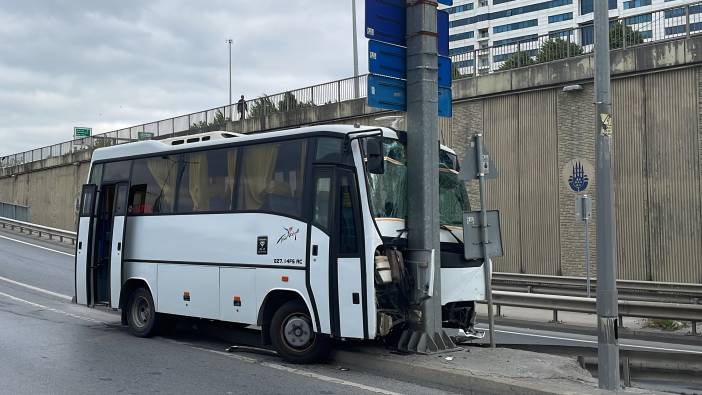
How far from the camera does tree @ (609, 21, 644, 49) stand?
20.0m

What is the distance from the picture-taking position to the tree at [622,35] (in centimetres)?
1997

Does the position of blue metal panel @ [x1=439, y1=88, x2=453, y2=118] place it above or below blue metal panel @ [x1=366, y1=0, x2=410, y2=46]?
below

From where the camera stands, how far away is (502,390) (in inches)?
290

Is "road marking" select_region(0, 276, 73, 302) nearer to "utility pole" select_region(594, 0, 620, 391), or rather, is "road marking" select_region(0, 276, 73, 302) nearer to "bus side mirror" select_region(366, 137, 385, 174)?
"bus side mirror" select_region(366, 137, 385, 174)

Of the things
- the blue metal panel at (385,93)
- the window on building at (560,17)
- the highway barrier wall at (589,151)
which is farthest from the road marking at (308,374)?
the window on building at (560,17)

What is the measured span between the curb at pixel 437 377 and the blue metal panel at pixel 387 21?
14.1 ft

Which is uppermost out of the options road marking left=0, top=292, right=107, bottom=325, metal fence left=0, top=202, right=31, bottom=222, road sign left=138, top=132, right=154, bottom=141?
road sign left=138, top=132, right=154, bottom=141

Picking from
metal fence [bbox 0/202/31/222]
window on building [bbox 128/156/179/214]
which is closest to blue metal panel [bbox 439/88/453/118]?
window on building [bbox 128/156/179/214]

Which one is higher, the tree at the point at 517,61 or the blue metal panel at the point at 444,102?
the tree at the point at 517,61

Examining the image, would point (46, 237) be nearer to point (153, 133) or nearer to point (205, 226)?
point (153, 133)

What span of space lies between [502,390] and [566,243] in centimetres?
1478

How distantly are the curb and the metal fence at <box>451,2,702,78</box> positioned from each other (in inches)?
587

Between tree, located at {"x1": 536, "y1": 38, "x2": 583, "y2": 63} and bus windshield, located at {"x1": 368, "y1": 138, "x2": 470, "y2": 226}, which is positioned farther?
tree, located at {"x1": 536, "y1": 38, "x2": 583, "y2": 63}

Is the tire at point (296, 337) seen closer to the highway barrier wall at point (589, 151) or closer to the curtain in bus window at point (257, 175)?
the curtain in bus window at point (257, 175)
